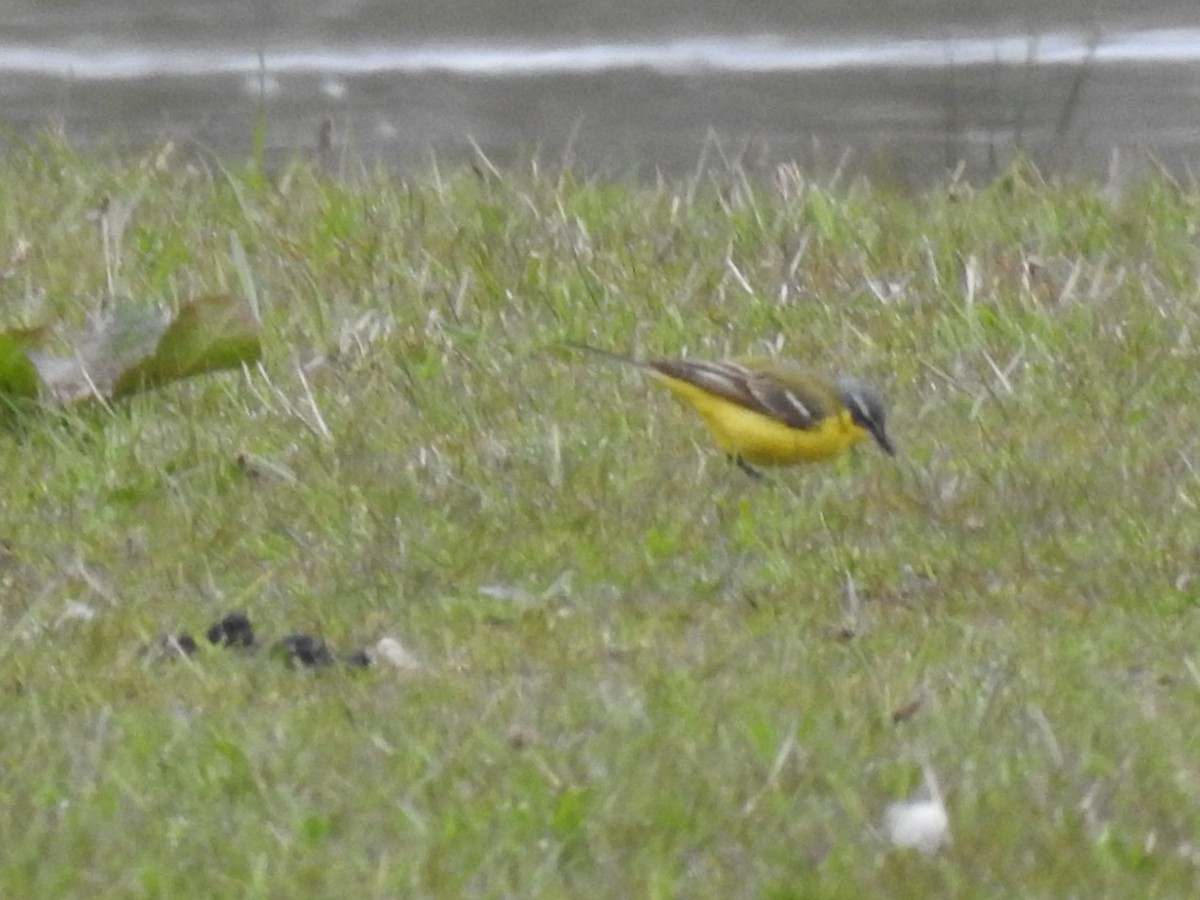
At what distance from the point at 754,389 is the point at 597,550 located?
0.90m

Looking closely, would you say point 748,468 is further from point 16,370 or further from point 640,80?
point 640,80

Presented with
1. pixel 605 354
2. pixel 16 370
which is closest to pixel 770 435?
pixel 605 354

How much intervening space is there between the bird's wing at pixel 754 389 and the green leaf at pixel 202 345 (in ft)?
3.24

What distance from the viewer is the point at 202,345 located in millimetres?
6594

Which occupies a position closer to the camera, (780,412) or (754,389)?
(780,412)

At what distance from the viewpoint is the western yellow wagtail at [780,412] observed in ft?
20.3

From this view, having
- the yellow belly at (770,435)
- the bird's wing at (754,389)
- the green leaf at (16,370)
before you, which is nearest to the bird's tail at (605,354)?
the bird's wing at (754,389)

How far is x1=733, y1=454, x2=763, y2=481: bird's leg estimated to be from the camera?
6.21 m

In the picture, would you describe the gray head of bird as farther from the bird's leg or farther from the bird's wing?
the bird's leg

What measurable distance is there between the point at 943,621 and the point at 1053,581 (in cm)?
36

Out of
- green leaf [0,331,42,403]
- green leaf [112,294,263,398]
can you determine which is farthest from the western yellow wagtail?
green leaf [0,331,42,403]

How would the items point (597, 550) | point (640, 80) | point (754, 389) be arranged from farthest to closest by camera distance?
point (640, 80), point (754, 389), point (597, 550)

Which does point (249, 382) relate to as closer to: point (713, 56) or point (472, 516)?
point (472, 516)

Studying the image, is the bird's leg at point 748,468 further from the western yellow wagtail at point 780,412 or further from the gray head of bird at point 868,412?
the gray head of bird at point 868,412
